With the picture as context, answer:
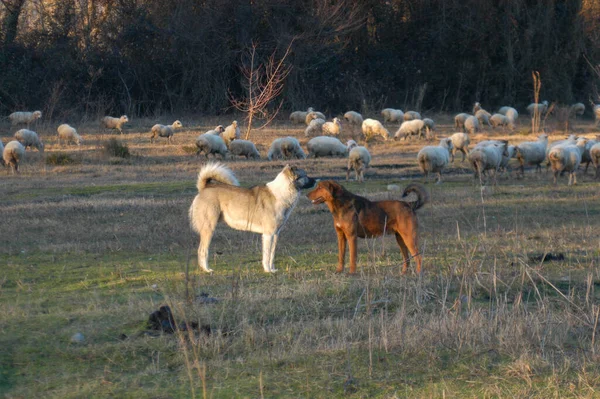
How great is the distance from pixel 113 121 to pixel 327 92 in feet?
47.8

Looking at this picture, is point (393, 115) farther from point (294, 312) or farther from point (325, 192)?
point (294, 312)

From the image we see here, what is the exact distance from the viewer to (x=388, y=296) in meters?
8.41

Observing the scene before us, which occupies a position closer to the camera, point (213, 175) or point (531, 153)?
point (213, 175)

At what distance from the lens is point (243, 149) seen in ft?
91.2

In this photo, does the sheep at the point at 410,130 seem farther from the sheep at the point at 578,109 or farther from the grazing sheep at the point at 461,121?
the sheep at the point at 578,109

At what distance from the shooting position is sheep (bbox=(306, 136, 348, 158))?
28484 millimetres

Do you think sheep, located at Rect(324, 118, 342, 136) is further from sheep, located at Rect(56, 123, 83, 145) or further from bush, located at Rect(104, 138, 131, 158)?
bush, located at Rect(104, 138, 131, 158)

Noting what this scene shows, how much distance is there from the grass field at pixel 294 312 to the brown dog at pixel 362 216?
0.34m

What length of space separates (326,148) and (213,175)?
1783 centimetres

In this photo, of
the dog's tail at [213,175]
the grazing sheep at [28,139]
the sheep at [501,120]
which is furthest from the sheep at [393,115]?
the dog's tail at [213,175]

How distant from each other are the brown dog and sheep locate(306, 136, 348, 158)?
712 inches

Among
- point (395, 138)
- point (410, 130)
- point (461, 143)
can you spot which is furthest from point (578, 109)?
point (461, 143)

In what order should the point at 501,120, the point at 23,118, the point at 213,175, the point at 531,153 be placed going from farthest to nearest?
1. the point at 501,120
2. the point at 23,118
3. the point at 531,153
4. the point at 213,175

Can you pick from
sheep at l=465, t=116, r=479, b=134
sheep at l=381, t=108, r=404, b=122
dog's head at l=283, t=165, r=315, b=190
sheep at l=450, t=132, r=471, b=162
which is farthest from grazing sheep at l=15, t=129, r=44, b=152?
dog's head at l=283, t=165, r=315, b=190
